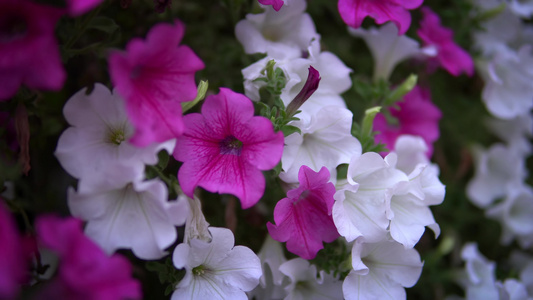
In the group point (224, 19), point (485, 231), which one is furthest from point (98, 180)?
point (485, 231)

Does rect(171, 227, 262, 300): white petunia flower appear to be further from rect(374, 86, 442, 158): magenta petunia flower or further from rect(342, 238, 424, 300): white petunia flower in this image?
rect(374, 86, 442, 158): magenta petunia flower

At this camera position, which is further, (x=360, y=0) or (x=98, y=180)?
(x=360, y=0)

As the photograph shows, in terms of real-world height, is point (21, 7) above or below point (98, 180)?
above

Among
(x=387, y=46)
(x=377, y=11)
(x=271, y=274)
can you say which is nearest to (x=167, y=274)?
(x=271, y=274)

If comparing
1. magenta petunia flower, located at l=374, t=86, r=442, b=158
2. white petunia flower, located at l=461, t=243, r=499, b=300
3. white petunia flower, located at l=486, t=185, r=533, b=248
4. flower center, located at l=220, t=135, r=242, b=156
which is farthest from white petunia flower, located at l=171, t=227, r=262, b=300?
white petunia flower, located at l=486, t=185, r=533, b=248

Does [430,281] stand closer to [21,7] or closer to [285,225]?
[285,225]

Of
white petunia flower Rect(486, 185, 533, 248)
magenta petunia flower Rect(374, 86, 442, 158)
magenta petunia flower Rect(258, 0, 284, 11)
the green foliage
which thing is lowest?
white petunia flower Rect(486, 185, 533, 248)

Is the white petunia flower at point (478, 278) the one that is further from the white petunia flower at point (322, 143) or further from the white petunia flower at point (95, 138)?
the white petunia flower at point (95, 138)
